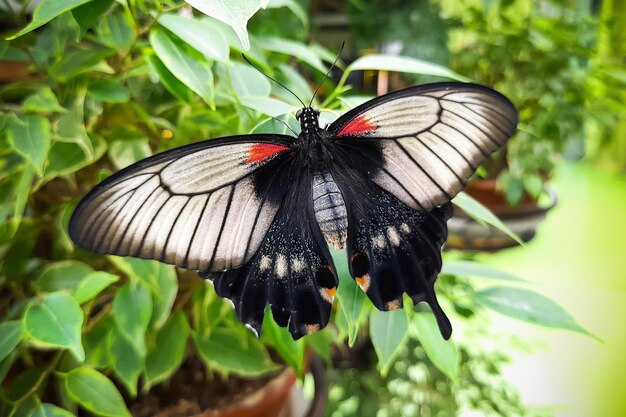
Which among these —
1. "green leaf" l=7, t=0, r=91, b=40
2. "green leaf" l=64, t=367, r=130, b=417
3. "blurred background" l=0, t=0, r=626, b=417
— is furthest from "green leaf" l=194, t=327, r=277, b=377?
"green leaf" l=7, t=0, r=91, b=40

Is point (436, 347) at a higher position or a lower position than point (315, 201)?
lower

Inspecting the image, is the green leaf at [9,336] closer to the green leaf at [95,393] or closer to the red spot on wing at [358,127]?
the green leaf at [95,393]

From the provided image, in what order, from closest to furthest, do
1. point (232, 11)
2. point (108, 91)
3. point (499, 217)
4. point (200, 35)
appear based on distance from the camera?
point (232, 11) → point (200, 35) → point (108, 91) → point (499, 217)

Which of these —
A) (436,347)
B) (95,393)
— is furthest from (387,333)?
(95,393)

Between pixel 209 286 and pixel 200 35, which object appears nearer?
pixel 200 35

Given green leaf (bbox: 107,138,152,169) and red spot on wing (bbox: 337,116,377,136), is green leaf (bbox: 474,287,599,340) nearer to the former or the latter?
red spot on wing (bbox: 337,116,377,136)

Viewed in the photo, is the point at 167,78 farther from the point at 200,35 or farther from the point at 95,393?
the point at 95,393

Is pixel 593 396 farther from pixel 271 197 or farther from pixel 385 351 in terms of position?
pixel 271 197
